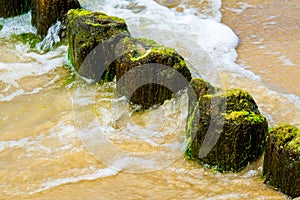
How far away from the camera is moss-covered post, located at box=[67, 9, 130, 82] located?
20.3 ft

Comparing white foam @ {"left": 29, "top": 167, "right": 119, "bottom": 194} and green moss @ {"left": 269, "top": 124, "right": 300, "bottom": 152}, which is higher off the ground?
green moss @ {"left": 269, "top": 124, "right": 300, "bottom": 152}

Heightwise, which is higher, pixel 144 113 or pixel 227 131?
pixel 227 131

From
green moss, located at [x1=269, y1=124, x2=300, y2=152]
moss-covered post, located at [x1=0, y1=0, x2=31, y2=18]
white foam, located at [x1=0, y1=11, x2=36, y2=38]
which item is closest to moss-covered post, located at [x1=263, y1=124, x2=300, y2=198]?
green moss, located at [x1=269, y1=124, x2=300, y2=152]

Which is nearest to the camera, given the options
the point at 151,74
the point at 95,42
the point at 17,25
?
the point at 151,74

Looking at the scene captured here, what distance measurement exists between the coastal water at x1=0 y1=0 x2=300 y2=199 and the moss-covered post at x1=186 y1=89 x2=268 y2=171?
126 millimetres

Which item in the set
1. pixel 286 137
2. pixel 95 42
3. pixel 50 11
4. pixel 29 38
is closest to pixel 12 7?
pixel 29 38

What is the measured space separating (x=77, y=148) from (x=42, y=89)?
1.55m

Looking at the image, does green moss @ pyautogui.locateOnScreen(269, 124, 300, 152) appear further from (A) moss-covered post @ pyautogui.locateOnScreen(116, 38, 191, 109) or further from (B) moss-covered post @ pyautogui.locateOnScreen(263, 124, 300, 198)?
(A) moss-covered post @ pyautogui.locateOnScreen(116, 38, 191, 109)

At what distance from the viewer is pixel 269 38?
25.1ft

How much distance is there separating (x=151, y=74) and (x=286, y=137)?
1.84m

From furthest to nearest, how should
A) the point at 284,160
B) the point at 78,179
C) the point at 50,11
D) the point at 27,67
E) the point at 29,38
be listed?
the point at 29,38, the point at 50,11, the point at 27,67, the point at 78,179, the point at 284,160

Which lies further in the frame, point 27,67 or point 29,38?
point 29,38

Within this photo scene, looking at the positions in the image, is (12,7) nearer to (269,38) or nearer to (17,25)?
(17,25)

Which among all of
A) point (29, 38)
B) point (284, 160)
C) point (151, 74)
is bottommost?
point (29, 38)
